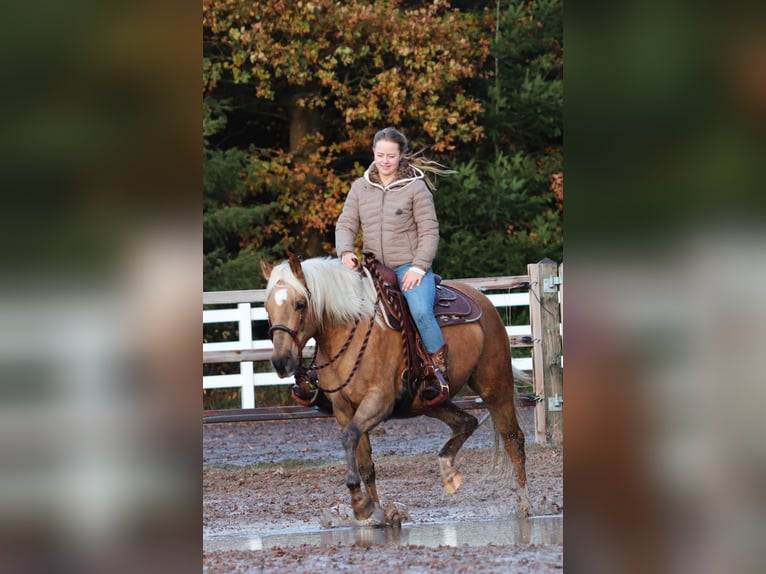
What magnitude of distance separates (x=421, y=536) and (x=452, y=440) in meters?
1.01

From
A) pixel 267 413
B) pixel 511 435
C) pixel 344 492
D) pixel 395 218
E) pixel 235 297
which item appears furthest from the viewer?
pixel 235 297

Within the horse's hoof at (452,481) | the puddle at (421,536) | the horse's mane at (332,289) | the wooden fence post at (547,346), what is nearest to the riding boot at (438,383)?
the horse's mane at (332,289)

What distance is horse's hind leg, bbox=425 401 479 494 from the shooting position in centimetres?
695

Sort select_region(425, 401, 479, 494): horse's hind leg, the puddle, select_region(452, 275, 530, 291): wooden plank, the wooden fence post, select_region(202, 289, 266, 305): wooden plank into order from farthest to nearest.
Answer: select_region(202, 289, 266, 305): wooden plank < select_region(452, 275, 530, 291): wooden plank < the wooden fence post < select_region(425, 401, 479, 494): horse's hind leg < the puddle

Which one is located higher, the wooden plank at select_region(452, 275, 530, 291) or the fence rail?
the wooden plank at select_region(452, 275, 530, 291)

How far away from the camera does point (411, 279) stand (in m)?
6.30

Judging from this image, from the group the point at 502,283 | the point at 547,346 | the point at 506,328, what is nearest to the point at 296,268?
the point at 506,328

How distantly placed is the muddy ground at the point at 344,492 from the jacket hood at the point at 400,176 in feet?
6.05

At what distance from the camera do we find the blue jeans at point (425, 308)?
6363 millimetres

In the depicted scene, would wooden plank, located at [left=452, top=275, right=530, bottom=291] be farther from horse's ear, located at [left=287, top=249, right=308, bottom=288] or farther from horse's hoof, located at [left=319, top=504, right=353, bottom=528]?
horse's ear, located at [left=287, top=249, right=308, bottom=288]

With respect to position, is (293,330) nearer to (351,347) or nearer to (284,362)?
(284,362)

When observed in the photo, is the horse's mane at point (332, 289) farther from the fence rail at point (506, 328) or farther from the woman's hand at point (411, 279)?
the fence rail at point (506, 328)

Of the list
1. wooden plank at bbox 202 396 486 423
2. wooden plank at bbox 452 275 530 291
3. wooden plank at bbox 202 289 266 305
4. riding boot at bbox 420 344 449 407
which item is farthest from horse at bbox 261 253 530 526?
wooden plank at bbox 202 289 266 305
